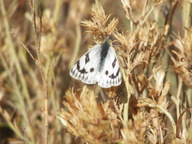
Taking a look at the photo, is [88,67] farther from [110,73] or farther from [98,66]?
[110,73]

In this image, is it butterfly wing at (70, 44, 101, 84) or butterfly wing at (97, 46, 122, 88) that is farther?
butterfly wing at (70, 44, 101, 84)

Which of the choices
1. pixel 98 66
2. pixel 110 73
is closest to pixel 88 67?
pixel 98 66

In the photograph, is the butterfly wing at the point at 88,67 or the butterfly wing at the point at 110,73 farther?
the butterfly wing at the point at 88,67

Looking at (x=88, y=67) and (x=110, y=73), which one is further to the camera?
(x=88, y=67)
